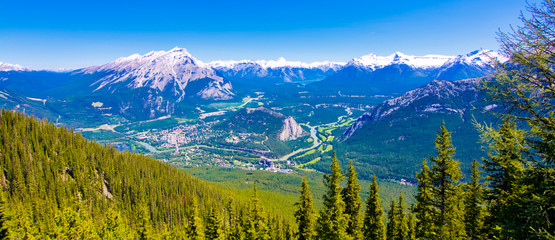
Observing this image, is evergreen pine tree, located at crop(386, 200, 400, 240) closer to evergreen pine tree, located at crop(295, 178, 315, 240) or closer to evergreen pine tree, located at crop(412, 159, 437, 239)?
evergreen pine tree, located at crop(412, 159, 437, 239)

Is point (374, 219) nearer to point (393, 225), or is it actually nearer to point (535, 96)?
point (393, 225)

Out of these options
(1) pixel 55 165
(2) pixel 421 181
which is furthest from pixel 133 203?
(2) pixel 421 181

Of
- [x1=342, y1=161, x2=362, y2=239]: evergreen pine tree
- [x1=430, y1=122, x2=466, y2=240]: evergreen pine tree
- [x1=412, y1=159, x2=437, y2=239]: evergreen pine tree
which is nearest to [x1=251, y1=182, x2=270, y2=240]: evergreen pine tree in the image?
[x1=342, y1=161, x2=362, y2=239]: evergreen pine tree

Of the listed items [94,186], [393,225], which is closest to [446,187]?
[393,225]

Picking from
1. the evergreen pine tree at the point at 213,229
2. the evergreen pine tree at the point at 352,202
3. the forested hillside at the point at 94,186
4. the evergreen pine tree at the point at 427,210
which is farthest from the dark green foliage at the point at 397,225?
the evergreen pine tree at the point at 213,229

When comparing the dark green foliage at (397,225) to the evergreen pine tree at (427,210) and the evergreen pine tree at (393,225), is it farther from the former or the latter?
the evergreen pine tree at (427,210)

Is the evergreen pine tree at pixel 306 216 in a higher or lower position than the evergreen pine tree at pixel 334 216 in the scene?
lower
